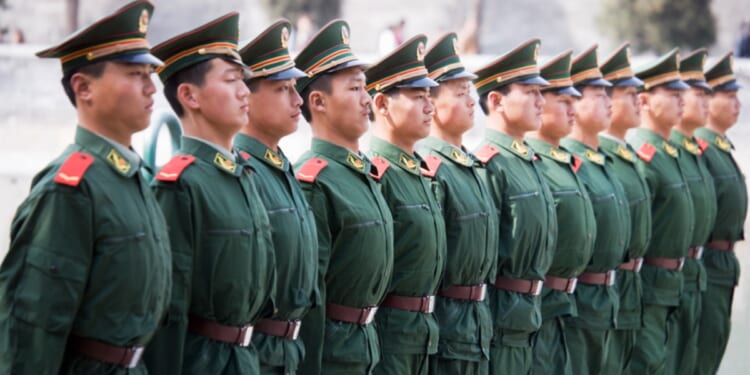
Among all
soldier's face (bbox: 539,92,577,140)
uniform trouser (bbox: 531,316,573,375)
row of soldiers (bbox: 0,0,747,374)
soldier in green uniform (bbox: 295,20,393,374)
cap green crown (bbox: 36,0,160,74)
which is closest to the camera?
row of soldiers (bbox: 0,0,747,374)

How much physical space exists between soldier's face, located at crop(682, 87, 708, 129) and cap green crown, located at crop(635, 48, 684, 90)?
0.36 metres

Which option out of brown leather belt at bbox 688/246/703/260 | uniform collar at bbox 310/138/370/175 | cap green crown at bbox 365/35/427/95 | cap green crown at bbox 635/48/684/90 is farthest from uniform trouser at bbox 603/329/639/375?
uniform collar at bbox 310/138/370/175

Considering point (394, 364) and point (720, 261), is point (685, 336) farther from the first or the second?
point (394, 364)

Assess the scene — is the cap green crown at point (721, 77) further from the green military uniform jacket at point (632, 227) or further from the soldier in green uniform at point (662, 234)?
the green military uniform jacket at point (632, 227)

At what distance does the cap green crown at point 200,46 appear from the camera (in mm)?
4383

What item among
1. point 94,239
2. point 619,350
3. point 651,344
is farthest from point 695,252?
point 94,239

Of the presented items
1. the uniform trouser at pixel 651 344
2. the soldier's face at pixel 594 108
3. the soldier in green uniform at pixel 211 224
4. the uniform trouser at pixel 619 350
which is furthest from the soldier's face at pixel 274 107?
the uniform trouser at pixel 651 344

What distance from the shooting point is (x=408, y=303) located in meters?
5.36

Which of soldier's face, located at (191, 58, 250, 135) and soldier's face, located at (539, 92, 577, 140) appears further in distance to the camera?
soldier's face, located at (539, 92, 577, 140)

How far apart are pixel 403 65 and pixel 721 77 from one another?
4.24 meters

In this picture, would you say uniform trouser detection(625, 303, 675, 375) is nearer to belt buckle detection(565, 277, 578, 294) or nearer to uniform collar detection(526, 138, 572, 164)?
belt buckle detection(565, 277, 578, 294)

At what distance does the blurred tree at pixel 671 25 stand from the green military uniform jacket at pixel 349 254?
75.0ft

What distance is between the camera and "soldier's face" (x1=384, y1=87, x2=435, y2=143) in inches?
217

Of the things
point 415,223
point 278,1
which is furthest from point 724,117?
point 278,1
